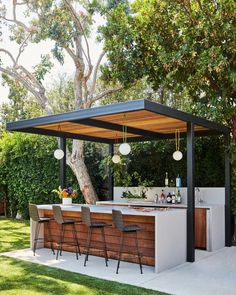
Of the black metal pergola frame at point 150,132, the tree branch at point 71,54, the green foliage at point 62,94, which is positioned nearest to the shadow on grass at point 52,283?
the black metal pergola frame at point 150,132

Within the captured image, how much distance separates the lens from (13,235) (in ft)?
33.2

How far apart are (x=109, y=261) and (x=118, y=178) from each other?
3935 millimetres

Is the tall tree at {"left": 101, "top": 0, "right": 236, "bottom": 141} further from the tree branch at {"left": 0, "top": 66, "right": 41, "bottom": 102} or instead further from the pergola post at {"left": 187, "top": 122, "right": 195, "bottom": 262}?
the tree branch at {"left": 0, "top": 66, "right": 41, "bottom": 102}

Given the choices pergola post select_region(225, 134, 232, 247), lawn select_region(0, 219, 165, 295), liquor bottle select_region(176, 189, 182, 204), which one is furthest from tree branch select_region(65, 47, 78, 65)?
lawn select_region(0, 219, 165, 295)

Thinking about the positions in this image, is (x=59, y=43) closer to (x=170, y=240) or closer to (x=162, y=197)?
(x=162, y=197)

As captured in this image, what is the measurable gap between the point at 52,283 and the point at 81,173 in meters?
5.77

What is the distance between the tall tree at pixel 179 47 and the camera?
28.8ft

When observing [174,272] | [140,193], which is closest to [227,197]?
[140,193]

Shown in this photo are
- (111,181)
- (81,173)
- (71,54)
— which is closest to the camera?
(111,181)

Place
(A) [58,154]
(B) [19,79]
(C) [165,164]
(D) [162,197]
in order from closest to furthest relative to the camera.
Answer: (A) [58,154], (D) [162,197], (C) [165,164], (B) [19,79]

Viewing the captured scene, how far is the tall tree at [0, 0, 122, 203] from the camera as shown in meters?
11.5

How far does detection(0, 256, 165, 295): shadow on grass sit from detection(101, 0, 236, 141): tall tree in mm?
4937

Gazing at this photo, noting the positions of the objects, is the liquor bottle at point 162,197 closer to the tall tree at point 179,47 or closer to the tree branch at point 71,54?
the tall tree at point 179,47

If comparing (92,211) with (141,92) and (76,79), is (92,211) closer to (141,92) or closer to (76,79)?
(76,79)
